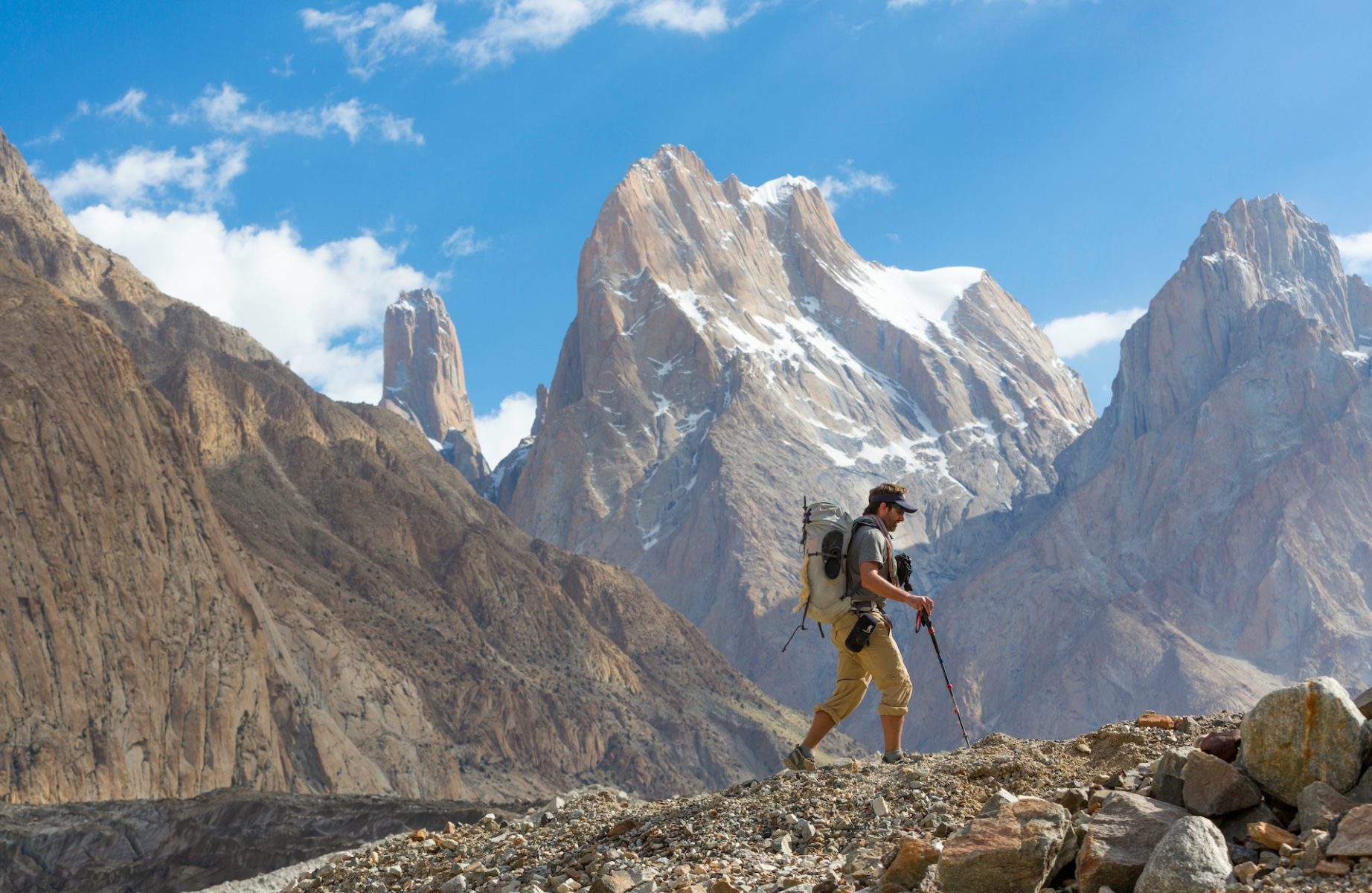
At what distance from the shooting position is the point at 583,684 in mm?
113688

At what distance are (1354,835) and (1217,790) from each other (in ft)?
3.62

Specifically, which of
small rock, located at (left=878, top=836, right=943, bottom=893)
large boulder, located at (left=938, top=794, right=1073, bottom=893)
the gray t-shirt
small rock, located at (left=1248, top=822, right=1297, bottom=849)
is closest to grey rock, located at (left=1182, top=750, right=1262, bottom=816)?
small rock, located at (left=1248, top=822, right=1297, bottom=849)

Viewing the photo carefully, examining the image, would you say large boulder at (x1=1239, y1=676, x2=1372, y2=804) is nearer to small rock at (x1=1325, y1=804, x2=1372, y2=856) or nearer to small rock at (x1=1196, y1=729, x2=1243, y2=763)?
small rock at (x1=1196, y1=729, x2=1243, y2=763)

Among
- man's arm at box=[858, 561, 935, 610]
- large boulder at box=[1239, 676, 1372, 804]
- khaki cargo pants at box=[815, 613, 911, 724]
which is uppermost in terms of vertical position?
man's arm at box=[858, 561, 935, 610]

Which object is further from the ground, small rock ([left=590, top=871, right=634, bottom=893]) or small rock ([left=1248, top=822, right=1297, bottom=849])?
small rock ([left=590, top=871, right=634, bottom=893])

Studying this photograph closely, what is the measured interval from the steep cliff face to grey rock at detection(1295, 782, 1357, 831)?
153349mm

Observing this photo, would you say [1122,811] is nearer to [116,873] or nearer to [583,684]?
[116,873]

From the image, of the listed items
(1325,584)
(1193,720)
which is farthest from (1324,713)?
(1325,584)

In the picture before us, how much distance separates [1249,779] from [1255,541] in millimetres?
187021

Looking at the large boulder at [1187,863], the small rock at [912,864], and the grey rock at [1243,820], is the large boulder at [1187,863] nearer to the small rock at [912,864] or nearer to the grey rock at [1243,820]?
the grey rock at [1243,820]

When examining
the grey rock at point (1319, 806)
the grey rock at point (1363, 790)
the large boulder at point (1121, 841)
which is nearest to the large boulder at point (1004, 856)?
the large boulder at point (1121, 841)

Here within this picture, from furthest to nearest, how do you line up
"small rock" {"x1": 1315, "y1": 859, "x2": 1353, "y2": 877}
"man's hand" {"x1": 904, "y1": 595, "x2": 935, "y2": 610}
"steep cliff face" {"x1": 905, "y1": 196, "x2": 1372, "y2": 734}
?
"steep cliff face" {"x1": 905, "y1": 196, "x2": 1372, "y2": 734}
"man's hand" {"x1": 904, "y1": 595, "x2": 935, "y2": 610}
"small rock" {"x1": 1315, "y1": 859, "x2": 1353, "y2": 877}

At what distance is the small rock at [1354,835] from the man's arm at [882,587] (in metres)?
4.25

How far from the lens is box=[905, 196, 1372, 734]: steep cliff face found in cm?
16475
